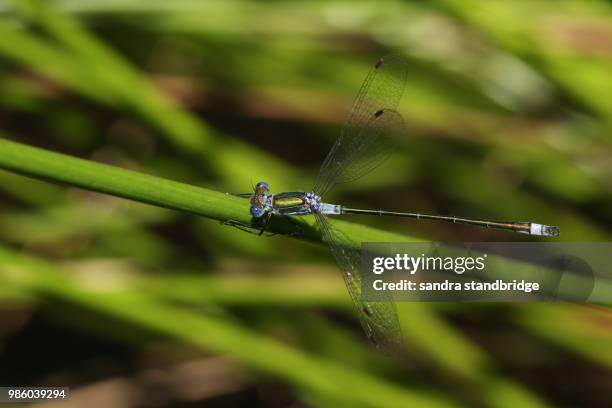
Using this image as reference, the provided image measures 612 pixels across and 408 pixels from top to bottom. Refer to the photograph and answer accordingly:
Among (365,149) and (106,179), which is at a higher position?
(365,149)

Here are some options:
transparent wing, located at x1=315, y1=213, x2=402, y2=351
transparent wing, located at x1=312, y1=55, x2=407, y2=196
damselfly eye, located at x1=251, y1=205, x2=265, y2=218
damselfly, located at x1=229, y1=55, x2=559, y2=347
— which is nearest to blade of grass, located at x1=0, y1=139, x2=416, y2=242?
damselfly eye, located at x1=251, y1=205, x2=265, y2=218

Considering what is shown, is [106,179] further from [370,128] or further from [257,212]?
[370,128]

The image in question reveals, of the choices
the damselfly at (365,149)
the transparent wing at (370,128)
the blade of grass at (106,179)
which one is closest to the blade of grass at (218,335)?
the damselfly at (365,149)

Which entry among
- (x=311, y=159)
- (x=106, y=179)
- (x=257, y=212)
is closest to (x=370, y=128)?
(x=257, y=212)

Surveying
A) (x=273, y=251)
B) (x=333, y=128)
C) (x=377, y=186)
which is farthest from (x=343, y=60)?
(x=273, y=251)

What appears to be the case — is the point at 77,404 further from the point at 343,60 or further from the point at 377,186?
the point at 343,60

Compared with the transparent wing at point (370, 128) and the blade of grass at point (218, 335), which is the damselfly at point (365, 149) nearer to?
the transparent wing at point (370, 128)
